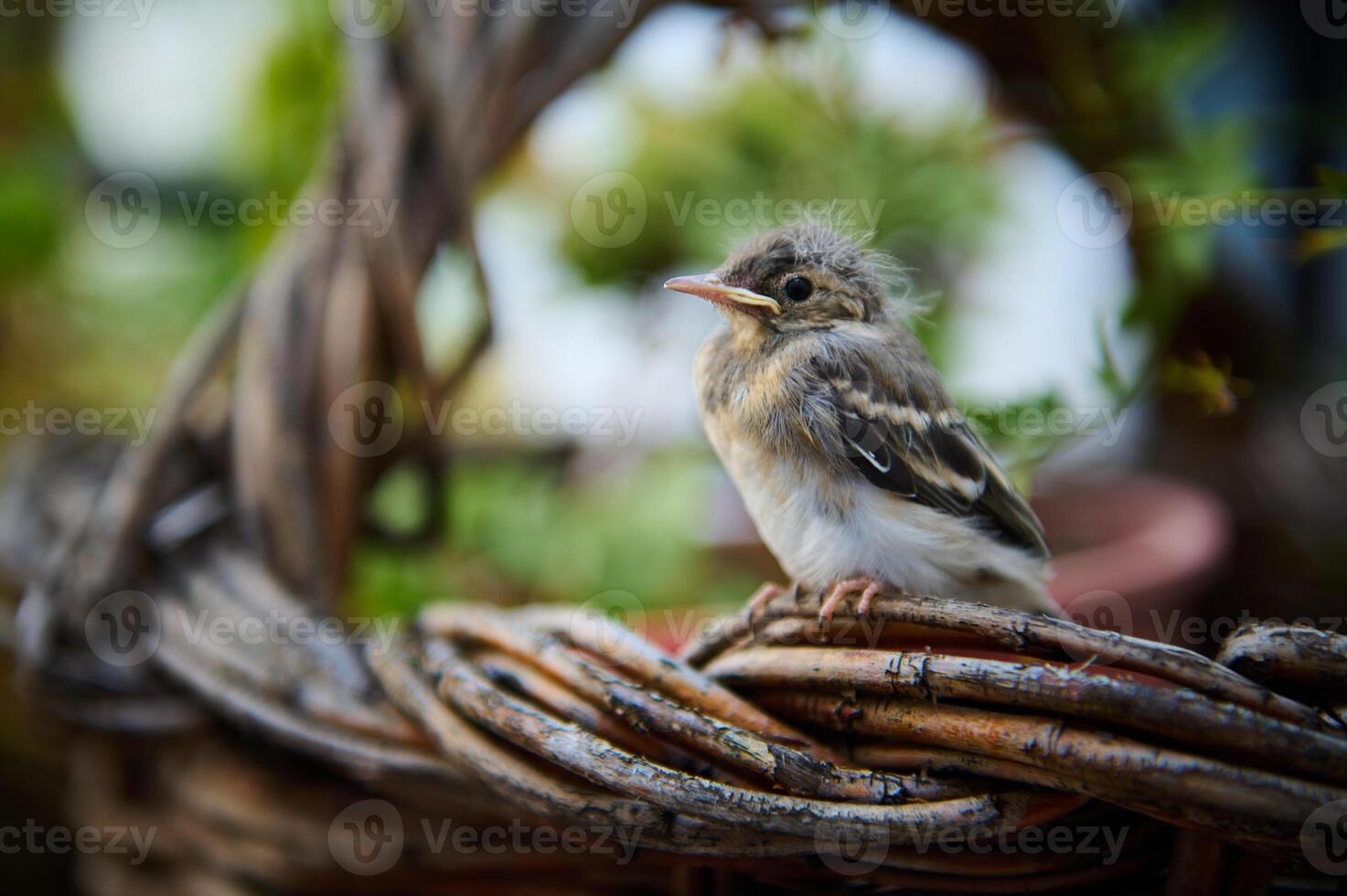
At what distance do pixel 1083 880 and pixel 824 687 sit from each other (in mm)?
163

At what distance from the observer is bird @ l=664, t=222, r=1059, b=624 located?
2.13ft

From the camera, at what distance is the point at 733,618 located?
0.61 meters

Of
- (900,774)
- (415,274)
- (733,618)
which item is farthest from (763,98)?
(900,774)
